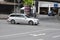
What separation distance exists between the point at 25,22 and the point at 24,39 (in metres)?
13.8

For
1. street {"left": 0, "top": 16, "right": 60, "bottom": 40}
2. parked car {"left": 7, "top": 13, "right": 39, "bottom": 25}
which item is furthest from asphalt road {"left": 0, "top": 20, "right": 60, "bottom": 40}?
parked car {"left": 7, "top": 13, "right": 39, "bottom": 25}

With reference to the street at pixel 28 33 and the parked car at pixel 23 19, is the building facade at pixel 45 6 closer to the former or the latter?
the parked car at pixel 23 19

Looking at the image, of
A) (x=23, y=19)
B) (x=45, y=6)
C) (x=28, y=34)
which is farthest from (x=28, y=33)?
(x=45, y=6)

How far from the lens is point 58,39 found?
1697 centimetres

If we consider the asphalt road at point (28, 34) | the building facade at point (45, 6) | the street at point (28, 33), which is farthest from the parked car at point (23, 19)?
the building facade at point (45, 6)

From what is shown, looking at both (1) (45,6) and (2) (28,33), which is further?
(1) (45,6)

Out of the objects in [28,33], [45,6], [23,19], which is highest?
[45,6]

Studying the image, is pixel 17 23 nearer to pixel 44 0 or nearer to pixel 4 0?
pixel 4 0

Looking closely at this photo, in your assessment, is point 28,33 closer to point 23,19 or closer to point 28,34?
point 28,34

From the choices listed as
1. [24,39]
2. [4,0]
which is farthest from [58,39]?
[4,0]

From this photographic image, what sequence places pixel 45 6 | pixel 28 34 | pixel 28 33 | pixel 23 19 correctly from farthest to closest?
pixel 45 6, pixel 23 19, pixel 28 33, pixel 28 34

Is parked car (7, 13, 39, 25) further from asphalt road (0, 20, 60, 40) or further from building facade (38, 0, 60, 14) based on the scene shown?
building facade (38, 0, 60, 14)

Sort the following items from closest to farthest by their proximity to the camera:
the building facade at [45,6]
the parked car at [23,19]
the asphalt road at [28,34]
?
the asphalt road at [28,34]
the parked car at [23,19]
the building facade at [45,6]

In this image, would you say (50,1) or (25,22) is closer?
(25,22)
